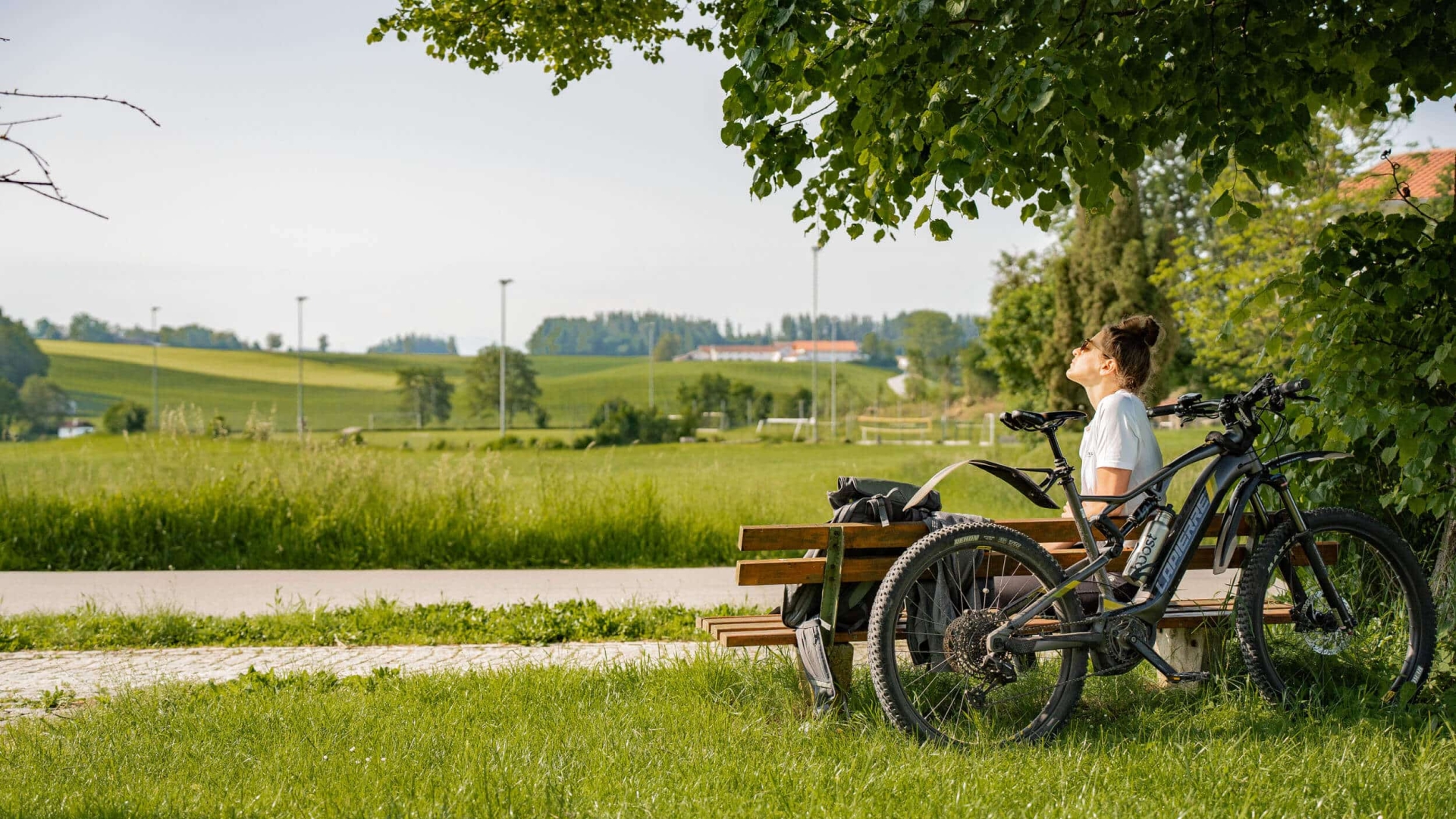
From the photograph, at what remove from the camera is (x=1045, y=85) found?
4.29m

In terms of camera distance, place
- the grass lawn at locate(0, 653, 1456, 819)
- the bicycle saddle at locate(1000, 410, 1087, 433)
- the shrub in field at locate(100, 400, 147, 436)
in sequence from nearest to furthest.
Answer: the grass lawn at locate(0, 653, 1456, 819)
the bicycle saddle at locate(1000, 410, 1087, 433)
the shrub in field at locate(100, 400, 147, 436)

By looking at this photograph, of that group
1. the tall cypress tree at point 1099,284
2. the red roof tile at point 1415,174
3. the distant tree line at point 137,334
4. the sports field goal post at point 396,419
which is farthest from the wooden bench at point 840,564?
the distant tree line at point 137,334

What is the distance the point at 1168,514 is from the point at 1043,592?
613mm

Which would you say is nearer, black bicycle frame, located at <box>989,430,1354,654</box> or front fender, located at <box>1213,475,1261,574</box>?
black bicycle frame, located at <box>989,430,1354,654</box>

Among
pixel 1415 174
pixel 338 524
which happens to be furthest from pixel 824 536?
pixel 1415 174

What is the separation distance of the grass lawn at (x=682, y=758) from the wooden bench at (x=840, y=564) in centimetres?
30

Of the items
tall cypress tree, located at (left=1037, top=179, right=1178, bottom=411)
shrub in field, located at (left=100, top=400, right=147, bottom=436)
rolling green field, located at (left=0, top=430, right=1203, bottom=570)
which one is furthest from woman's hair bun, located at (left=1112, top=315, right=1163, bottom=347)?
shrub in field, located at (left=100, top=400, right=147, bottom=436)

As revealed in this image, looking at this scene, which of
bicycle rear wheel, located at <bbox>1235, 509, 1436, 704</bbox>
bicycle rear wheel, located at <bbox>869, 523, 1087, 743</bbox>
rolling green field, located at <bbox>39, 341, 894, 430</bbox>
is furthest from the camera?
rolling green field, located at <bbox>39, 341, 894, 430</bbox>

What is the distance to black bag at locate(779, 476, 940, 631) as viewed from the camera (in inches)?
174

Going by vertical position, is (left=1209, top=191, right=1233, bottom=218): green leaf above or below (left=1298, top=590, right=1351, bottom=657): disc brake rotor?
above

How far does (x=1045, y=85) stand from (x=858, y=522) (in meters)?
1.71

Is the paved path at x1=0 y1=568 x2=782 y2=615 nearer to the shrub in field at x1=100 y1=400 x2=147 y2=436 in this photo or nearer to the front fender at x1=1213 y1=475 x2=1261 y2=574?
the front fender at x1=1213 y1=475 x2=1261 y2=574

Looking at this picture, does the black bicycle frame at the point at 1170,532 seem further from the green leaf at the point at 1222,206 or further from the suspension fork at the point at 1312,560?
the green leaf at the point at 1222,206

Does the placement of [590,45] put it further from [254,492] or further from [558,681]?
[558,681]
